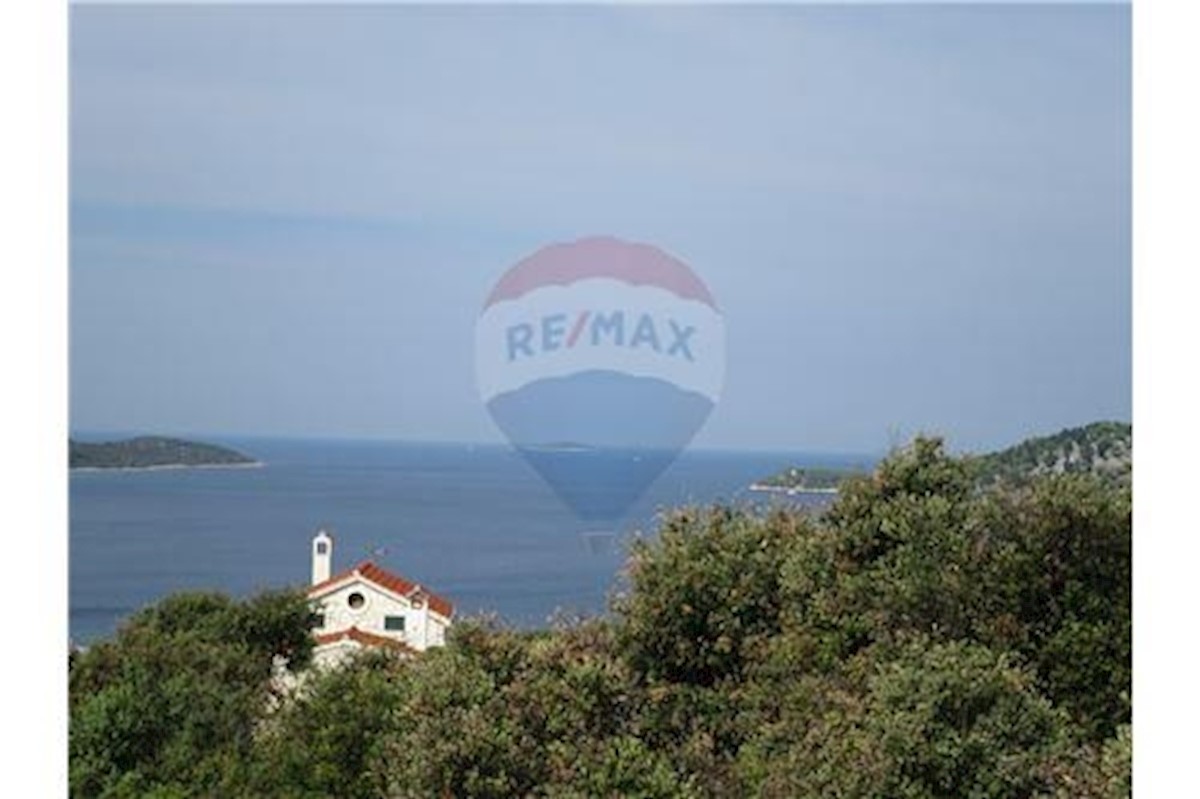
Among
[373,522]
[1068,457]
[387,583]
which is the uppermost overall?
[1068,457]

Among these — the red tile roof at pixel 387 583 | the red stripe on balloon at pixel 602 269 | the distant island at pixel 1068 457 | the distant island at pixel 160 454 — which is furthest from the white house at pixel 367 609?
the distant island at pixel 1068 457

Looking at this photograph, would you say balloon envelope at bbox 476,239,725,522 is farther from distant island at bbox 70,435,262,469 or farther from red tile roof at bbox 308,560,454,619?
distant island at bbox 70,435,262,469

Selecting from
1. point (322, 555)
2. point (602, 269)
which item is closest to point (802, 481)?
point (602, 269)

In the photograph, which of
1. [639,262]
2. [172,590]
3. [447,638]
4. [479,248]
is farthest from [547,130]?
[447,638]

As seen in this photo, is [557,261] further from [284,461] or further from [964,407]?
[964,407]

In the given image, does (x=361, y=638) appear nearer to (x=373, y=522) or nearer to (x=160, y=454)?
(x=373, y=522)
